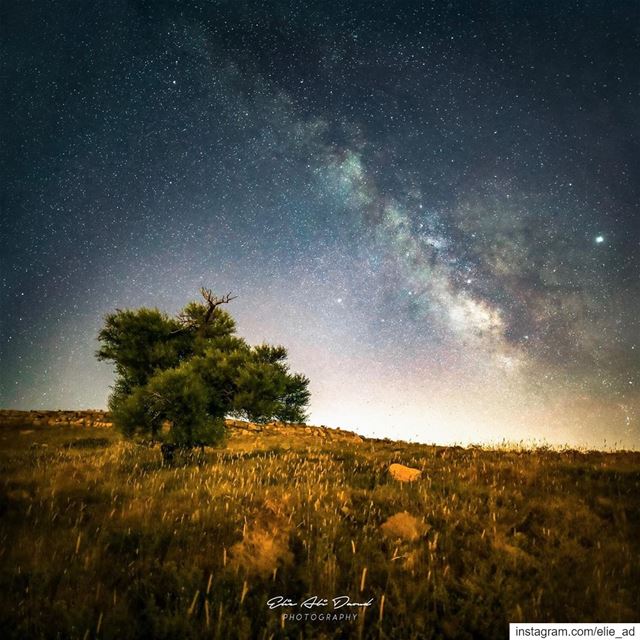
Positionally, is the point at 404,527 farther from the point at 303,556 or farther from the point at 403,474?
the point at 403,474

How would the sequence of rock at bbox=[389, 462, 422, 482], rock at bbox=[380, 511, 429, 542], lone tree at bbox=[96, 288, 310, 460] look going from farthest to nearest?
lone tree at bbox=[96, 288, 310, 460], rock at bbox=[389, 462, 422, 482], rock at bbox=[380, 511, 429, 542]

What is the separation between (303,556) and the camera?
3506mm

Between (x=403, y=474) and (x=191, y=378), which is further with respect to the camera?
(x=191, y=378)

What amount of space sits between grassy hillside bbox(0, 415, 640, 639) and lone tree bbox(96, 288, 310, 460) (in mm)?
1837

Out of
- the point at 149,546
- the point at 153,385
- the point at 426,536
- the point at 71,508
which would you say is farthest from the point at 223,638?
the point at 153,385

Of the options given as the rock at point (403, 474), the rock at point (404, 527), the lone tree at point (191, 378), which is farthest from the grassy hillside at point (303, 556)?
the lone tree at point (191, 378)
